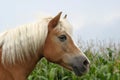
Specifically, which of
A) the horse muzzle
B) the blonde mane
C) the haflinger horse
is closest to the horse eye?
the haflinger horse

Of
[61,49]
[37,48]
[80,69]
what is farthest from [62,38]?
[80,69]

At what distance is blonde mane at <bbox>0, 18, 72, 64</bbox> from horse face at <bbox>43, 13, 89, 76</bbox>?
0.22 feet

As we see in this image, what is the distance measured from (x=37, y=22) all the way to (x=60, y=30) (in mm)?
286

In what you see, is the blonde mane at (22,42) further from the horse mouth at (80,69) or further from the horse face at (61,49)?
the horse mouth at (80,69)

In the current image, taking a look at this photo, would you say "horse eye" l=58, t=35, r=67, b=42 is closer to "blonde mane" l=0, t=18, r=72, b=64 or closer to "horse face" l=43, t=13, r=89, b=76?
"horse face" l=43, t=13, r=89, b=76

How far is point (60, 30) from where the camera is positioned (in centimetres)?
442

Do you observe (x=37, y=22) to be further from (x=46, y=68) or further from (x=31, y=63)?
(x=46, y=68)

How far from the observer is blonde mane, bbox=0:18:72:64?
437 centimetres

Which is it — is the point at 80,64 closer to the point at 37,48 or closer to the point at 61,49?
the point at 61,49

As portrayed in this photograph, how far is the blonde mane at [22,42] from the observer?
4367mm

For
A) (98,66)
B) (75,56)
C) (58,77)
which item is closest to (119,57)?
(98,66)

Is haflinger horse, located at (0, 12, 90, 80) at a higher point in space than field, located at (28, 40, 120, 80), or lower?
higher

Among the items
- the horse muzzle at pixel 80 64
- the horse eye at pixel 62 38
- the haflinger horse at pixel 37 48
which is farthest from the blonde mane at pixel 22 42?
the horse muzzle at pixel 80 64

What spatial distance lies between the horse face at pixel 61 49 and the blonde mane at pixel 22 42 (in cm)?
7
